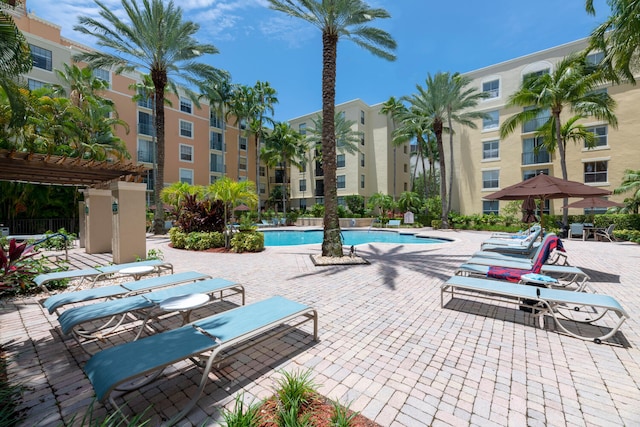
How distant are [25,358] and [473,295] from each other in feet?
25.6

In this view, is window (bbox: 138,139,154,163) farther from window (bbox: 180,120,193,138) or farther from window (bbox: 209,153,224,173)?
window (bbox: 209,153,224,173)

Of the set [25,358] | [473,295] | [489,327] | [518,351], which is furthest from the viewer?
[473,295]

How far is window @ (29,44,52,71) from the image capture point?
22.8 m

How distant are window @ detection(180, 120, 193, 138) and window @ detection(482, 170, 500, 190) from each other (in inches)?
1362

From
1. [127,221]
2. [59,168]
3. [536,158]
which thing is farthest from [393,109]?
[59,168]

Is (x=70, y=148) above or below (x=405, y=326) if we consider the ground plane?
above

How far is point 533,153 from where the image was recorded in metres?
25.6

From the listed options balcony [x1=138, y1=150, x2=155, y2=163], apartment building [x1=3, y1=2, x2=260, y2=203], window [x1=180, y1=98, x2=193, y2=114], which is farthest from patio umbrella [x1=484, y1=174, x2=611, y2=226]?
window [x1=180, y1=98, x2=193, y2=114]

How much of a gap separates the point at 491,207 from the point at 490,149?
612 cm

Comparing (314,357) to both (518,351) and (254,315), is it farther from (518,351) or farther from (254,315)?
(518,351)

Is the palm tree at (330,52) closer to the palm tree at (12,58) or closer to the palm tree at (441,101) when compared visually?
the palm tree at (12,58)

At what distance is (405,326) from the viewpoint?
14.9 feet

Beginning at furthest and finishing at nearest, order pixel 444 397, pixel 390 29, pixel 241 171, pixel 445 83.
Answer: pixel 241 171 < pixel 445 83 < pixel 390 29 < pixel 444 397

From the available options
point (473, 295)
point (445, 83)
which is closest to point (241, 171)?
point (445, 83)
